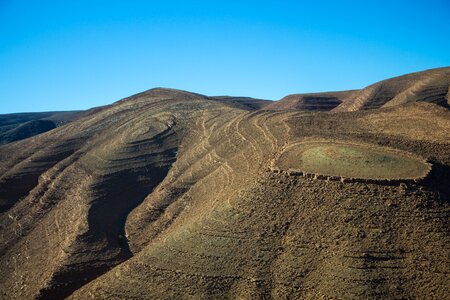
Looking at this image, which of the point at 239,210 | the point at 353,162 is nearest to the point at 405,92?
the point at 353,162

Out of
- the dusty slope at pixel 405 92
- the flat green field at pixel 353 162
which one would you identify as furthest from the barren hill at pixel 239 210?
the dusty slope at pixel 405 92

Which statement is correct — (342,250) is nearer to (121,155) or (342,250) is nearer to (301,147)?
(301,147)

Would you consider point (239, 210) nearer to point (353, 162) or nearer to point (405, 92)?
point (353, 162)

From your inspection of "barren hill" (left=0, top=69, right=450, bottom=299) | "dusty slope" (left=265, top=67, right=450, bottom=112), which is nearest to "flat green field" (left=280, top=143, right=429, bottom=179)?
"barren hill" (left=0, top=69, right=450, bottom=299)

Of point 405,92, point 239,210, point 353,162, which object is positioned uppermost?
point 405,92

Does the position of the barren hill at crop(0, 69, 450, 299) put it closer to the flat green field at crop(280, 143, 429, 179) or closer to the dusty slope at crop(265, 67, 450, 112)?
the flat green field at crop(280, 143, 429, 179)

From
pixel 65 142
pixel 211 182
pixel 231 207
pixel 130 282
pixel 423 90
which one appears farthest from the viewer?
pixel 423 90

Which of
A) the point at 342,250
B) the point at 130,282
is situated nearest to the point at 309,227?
the point at 342,250
